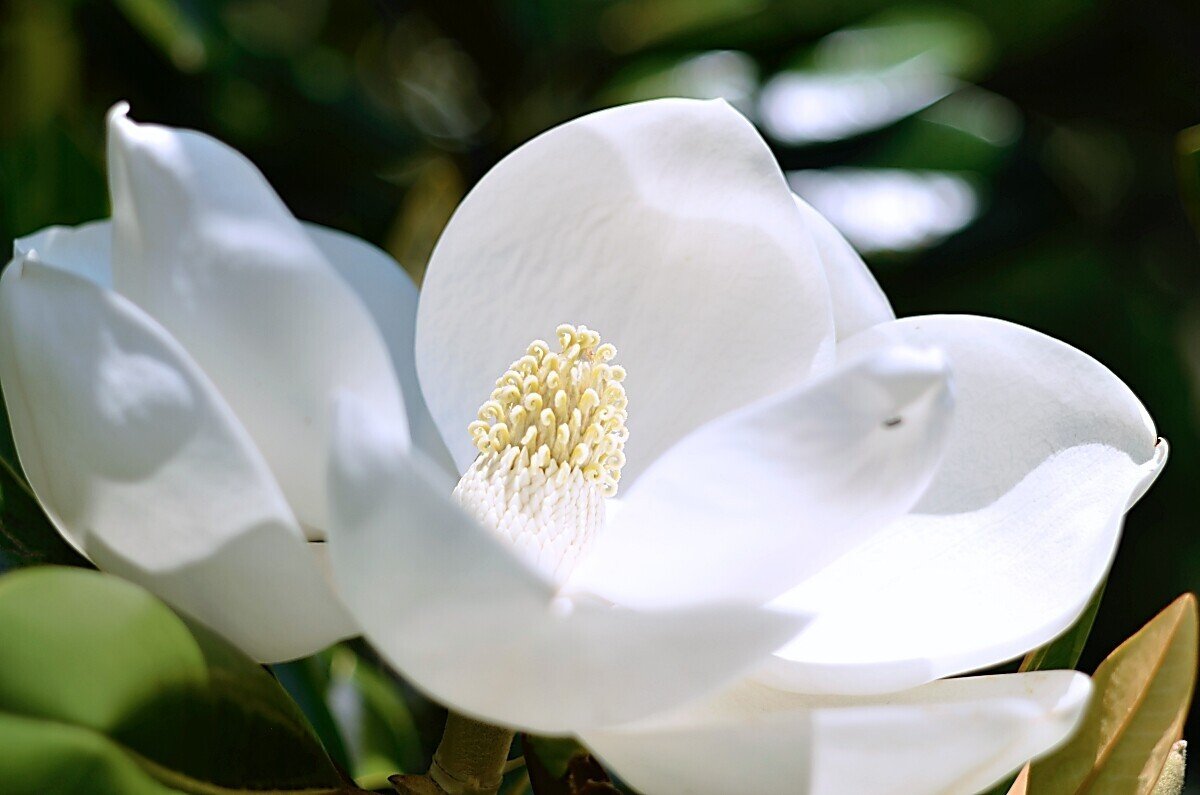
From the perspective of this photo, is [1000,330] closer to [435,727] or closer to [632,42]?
[435,727]

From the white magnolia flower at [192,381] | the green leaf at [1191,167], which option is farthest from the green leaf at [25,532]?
the green leaf at [1191,167]

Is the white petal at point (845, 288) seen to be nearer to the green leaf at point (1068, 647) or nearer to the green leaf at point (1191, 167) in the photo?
the green leaf at point (1068, 647)

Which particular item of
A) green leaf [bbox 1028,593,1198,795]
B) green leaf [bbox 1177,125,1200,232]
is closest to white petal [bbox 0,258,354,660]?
green leaf [bbox 1028,593,1198,795]

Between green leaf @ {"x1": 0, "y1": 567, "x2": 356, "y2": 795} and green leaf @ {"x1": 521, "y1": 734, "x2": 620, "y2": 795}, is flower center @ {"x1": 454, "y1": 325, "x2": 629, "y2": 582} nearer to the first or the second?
green leaf @ {"x1": 521, "y1": 734, "x2": 620, "y2": 795}

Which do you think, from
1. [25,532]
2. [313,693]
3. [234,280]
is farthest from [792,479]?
[313,693]

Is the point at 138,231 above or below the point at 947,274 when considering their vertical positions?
above

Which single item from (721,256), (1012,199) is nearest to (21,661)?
(721,256)

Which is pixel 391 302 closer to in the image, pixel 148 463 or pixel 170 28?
pixel 148 463
